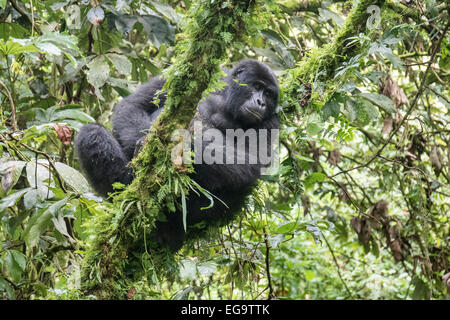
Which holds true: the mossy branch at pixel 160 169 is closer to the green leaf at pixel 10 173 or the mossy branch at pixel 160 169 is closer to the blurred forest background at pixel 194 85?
the blurred forest background at pixel 194 85

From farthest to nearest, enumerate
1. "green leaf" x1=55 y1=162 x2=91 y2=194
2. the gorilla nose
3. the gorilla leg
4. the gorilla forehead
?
the gorilla forehead < the gorilla nose < the gorilla leg < "green leaf" x1=55 y1=162 x2=91 y2=194

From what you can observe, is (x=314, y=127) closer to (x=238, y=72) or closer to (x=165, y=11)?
(x=238, y=72)

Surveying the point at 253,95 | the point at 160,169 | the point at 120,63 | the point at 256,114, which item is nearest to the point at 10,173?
the point at 160,169

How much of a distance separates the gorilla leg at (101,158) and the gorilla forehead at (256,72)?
129cm

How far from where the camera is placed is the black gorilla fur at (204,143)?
10.0 feet

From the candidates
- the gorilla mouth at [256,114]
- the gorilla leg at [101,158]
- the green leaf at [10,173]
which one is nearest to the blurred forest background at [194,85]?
the green leaf at [10,173]

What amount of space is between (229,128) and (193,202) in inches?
38.0

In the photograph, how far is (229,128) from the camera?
377 cm

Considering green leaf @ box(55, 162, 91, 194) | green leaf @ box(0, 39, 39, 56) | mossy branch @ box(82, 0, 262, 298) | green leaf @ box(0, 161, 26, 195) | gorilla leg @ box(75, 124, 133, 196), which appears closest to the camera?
mossy branch @ box(82, 0, 262, 298)

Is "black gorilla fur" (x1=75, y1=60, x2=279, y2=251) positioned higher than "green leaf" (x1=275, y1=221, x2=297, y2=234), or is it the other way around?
"black gorilla fur" (x1=75, y1=60, x2=279, y2=251)

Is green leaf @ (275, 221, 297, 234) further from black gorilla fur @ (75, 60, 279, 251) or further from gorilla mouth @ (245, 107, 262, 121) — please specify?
gorilla mouth @ (245, 107, 262, 121)

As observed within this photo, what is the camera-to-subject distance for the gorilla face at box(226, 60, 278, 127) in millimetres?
3582

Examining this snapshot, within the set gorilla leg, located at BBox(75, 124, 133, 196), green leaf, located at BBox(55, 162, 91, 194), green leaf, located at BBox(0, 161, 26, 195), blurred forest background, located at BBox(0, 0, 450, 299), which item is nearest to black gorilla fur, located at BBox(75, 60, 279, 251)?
gorilla leg, located at BBox(75, 124, 133, 196)
